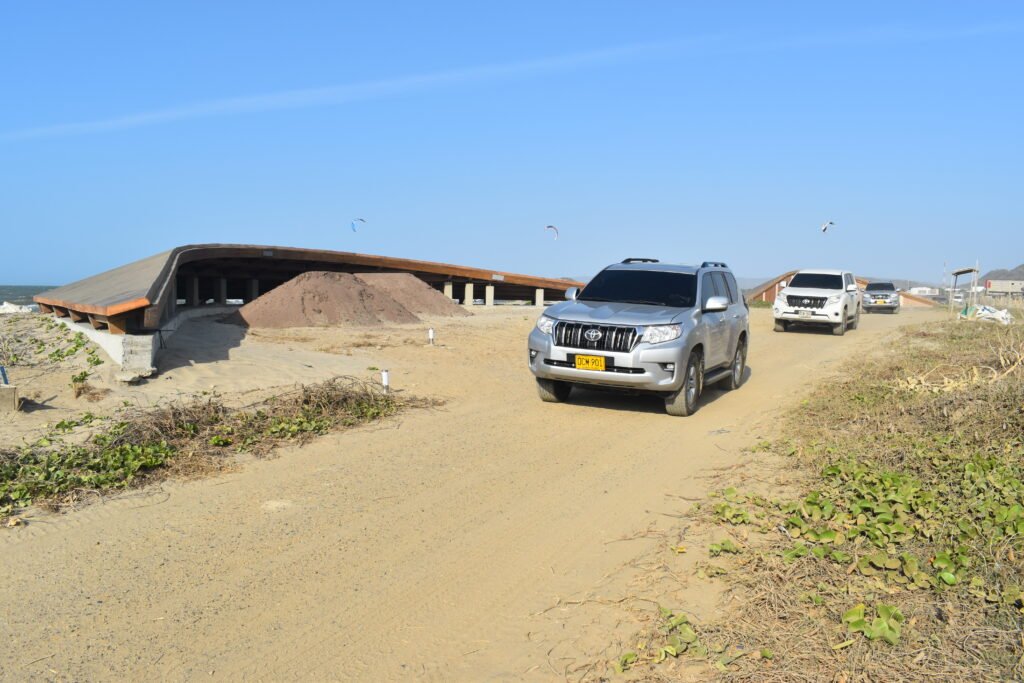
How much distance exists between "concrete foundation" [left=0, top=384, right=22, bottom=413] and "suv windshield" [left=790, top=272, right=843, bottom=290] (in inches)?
849

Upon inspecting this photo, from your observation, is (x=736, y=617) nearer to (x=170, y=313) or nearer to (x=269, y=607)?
(x=269, y=607)

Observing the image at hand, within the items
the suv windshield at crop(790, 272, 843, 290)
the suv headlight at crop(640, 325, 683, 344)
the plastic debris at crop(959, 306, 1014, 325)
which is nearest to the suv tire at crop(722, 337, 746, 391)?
the suv headlight at crop(640, 325, 683, 344)

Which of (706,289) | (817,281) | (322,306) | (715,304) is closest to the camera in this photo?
(715,304)

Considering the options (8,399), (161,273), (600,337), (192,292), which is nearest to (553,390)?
(600,337)

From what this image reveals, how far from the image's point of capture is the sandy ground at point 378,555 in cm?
431

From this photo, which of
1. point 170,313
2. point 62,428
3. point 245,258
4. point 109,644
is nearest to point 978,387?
point 109,644

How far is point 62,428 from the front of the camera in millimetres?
8852

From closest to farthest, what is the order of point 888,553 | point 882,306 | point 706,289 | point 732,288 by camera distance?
1. point 888,553
2. point 706,289
3. point 732,288
4. point 882,306

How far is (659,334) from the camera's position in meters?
10.2

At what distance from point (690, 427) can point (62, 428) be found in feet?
22.8

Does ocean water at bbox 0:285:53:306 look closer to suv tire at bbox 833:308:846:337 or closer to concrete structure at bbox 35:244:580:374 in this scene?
concrete structure at bbox 35:244:580:374

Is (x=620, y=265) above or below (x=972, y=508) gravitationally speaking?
above

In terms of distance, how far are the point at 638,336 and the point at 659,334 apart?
26 centimetres

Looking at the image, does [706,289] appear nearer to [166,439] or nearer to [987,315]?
[166,439]
